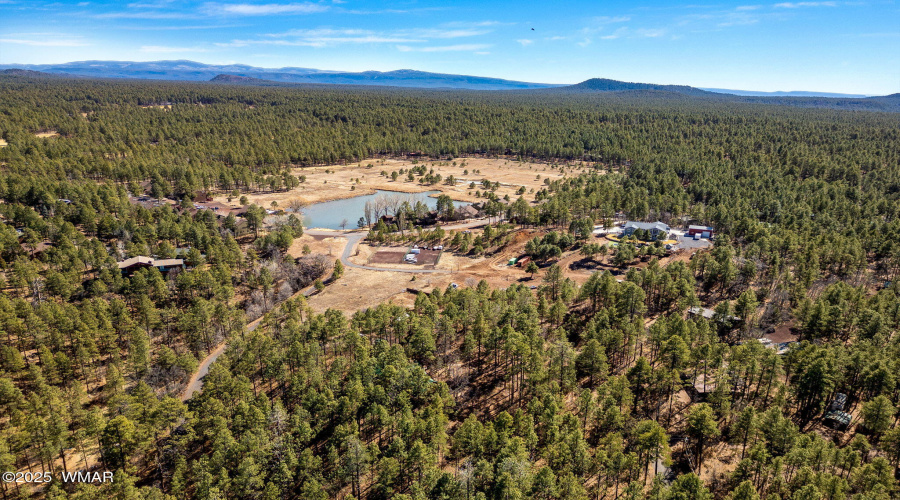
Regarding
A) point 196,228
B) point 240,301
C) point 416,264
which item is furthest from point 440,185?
point 240,301

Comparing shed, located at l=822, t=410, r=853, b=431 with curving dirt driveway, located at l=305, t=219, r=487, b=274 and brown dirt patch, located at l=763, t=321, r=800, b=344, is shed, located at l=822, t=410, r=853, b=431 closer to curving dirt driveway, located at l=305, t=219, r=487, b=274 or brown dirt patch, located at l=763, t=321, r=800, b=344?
brown dirt patch, located at l=763, t=321, r=800, b=344

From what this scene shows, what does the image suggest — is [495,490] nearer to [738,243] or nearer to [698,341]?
[698,341]

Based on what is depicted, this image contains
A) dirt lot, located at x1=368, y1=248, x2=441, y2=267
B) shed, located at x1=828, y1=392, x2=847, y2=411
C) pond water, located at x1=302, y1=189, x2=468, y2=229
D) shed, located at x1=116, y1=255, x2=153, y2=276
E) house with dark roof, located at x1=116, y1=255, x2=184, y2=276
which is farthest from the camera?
pond water, located at x1=302, y1=189, x2=468, y2=229

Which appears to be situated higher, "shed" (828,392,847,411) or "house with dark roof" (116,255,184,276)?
"house with dark roof" (116,255,184,276)

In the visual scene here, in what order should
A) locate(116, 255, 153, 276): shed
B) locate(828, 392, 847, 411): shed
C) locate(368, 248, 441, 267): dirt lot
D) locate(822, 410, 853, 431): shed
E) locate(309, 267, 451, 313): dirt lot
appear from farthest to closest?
locate(368, 248, 441, 267): dirt lot, locate(116, 255, 153, 276): shed, locate(309, 267, 451, 313): dirt lot, locate(828, 392, 847, 411): shed, locate(822, 410, 853, 431): shed

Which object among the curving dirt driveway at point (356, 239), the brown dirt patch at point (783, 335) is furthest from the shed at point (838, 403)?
the curving dirt driveway at point (356, 239)

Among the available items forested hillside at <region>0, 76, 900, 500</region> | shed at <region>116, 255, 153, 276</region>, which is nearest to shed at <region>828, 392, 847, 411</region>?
forested hillside at <region>0, 76, 900, 500</region>

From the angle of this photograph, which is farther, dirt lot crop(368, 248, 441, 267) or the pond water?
the pond water

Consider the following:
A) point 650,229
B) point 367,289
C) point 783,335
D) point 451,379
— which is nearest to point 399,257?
point 367,289

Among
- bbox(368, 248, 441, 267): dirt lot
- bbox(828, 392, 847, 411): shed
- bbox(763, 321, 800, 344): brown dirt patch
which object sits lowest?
bbox(828, 392, 847, 411): shed
